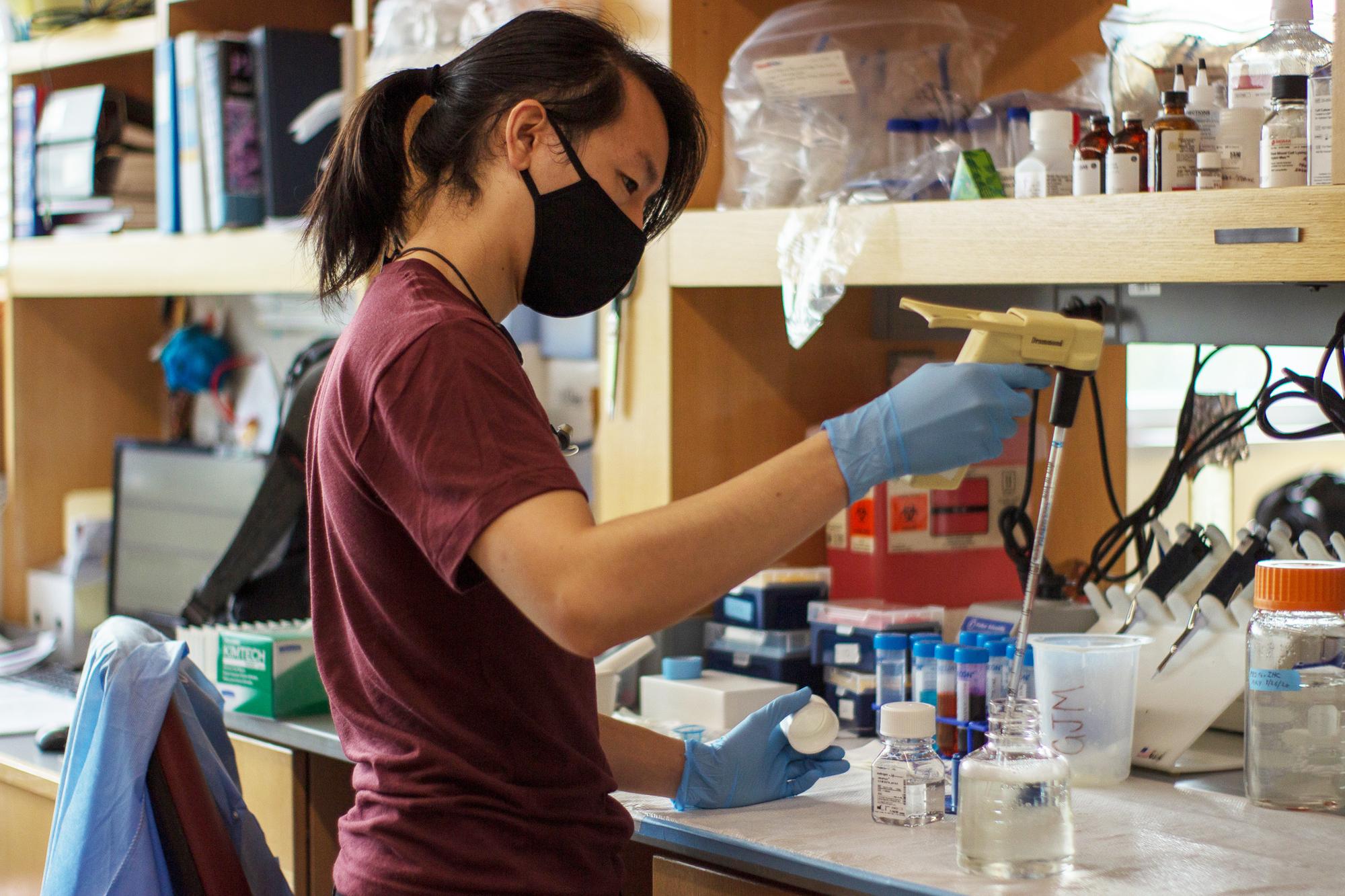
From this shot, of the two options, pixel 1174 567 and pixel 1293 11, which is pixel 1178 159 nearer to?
pixel 1293 11

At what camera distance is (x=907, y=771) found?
4.45ft

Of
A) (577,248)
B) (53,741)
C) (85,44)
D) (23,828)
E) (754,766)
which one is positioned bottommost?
(23,828)

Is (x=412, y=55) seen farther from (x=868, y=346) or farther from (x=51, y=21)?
(x=51, y=21)

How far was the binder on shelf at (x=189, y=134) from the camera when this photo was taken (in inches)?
99.3

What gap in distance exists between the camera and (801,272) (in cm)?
174

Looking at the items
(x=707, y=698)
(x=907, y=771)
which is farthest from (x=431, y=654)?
(x=707, y=698)

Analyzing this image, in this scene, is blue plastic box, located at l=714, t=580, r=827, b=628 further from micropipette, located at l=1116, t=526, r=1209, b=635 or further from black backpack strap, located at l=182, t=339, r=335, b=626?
black backpack strap, located at l=182, t=339, r=335, b=626

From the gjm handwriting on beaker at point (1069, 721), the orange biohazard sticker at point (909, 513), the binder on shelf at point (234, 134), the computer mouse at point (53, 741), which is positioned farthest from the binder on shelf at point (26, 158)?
the gjm handwriting on beaker at point (1069, 721)

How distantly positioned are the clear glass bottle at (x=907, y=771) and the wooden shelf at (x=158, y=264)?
4.00 ft

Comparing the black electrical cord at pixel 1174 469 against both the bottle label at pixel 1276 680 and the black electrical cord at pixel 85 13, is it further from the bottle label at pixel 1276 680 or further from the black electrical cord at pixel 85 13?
the black electrical cord at pixel 85 13

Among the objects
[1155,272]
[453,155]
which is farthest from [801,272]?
[453,155]

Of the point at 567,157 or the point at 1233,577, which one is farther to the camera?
the point at 1233,577

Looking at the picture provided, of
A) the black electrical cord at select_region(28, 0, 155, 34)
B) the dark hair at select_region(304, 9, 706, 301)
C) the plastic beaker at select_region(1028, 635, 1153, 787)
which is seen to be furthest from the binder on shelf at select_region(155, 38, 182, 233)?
the plastic beaker at select_region(1028, 635, 1153, 787)

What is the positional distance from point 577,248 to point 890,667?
0.63 m
